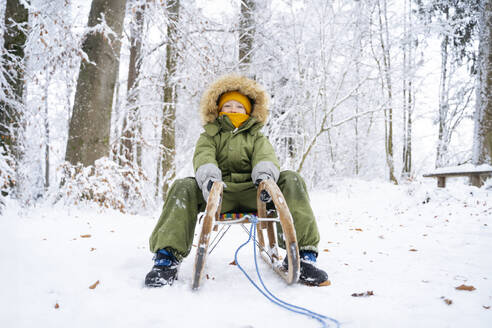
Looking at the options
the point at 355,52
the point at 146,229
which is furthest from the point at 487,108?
the point at 146,229

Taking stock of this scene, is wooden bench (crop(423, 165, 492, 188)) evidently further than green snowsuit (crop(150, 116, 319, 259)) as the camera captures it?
Yes

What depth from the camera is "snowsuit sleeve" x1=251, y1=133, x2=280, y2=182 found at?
178cm

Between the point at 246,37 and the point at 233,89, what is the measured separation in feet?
14.2

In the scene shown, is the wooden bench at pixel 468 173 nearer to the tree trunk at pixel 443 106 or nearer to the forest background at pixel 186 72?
the forest background at pixel 186 72

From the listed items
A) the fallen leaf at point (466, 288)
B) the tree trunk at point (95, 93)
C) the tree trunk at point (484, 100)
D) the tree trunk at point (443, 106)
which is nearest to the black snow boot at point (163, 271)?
the fallen leaf at point (466, 288)

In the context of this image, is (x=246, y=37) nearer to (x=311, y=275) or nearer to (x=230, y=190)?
(x=230, y=190)

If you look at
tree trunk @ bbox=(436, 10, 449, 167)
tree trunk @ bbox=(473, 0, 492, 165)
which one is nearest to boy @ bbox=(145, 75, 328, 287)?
tree trunk @ bbox=(473, 0, 492, 165)

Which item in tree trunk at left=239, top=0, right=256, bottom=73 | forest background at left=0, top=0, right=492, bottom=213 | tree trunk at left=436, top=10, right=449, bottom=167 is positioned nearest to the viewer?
forest background at left=0, top=0, right=492, bottom=213

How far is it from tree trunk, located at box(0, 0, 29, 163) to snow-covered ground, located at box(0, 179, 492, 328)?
1153 millimetres


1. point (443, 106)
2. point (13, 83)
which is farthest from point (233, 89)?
point (443, 106)

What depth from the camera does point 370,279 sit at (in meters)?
1.68

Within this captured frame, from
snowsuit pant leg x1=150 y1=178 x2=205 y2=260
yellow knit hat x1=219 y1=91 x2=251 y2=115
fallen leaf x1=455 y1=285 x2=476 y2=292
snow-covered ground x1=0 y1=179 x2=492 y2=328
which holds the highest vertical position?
yellow knit hat x1=219 y1=91 x2=251 y2=115

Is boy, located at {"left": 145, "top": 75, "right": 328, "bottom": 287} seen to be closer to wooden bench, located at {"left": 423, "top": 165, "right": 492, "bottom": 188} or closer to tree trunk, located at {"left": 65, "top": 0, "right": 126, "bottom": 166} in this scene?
tree trunk, located at {"left": 65, "top": 0, "right": 126, "bottom": 166}

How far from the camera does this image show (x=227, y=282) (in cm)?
167
